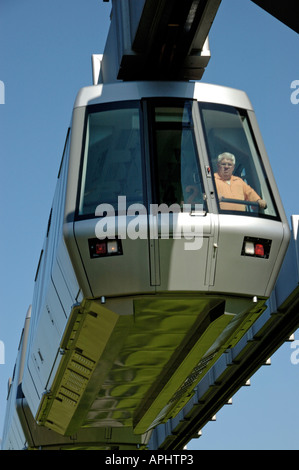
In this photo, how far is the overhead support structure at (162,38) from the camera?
9.60 meters

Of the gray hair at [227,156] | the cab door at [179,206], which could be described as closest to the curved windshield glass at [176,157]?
the cab door at [179,206]

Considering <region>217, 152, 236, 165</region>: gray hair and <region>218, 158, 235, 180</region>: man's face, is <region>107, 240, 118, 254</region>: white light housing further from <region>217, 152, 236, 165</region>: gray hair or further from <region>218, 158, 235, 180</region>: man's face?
<region>217, 152, 236, 165</region>: gray hair

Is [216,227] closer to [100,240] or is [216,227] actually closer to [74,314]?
[100,240]

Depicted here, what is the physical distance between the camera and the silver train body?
357 inches

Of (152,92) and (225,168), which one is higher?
(152,92)

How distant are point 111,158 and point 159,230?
109 cm

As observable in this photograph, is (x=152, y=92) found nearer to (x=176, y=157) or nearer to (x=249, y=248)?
(x=176, y=157)

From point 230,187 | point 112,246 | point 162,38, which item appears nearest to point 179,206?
point 230,187

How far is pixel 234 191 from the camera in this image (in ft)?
30.8

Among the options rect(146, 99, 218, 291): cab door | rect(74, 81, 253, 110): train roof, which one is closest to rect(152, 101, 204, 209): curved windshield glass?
rect(146, 99, 218, 291): cab door

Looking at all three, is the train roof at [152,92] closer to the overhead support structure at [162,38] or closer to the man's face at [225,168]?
the overhead support structure at [162,38]

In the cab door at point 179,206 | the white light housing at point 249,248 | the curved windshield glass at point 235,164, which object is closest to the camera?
the cab door at point 179,206

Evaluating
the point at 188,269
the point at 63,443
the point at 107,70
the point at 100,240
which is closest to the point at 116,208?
the point at 100,240

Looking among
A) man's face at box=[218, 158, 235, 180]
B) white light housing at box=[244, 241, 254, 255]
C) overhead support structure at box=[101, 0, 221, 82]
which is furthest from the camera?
overhead support structure at box=[101, 0, 221, 82]
